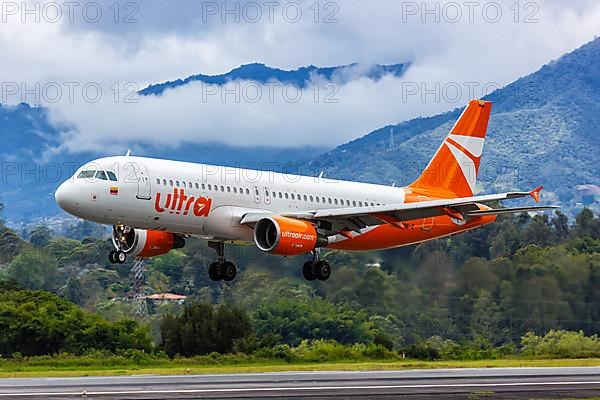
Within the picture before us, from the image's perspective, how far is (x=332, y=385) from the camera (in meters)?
41.6

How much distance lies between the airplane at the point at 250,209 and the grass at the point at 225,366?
4.52m

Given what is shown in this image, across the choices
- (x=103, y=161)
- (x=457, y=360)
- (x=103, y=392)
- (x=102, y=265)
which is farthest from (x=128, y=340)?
(x=102, y=265)

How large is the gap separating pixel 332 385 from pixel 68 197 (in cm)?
1317

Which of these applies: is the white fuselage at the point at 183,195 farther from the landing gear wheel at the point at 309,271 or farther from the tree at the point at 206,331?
the tree at the point at 206,331

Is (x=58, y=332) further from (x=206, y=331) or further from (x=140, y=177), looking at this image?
(x=140, y=177)

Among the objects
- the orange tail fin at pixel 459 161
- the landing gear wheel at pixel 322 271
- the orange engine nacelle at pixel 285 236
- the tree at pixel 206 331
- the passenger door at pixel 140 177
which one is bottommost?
the tree at pixel 206 331

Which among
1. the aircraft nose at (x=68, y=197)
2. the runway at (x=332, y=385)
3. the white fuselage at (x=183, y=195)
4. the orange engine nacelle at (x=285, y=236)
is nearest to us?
the runway at (x=332, y=385)

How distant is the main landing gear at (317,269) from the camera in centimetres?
Answer: 5434

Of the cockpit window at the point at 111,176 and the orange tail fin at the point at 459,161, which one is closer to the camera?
the cockpit window at the point at 111,176

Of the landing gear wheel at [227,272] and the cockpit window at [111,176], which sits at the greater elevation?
the cockpit window at [111,176]

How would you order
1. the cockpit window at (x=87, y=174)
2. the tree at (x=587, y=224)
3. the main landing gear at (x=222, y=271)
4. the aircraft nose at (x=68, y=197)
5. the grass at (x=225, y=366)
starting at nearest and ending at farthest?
the aircraft nose at (x=68, y=197) → the cockpit window at (x=87, y=174) → the grass at (x=225, y=366) → the main landing gear at (x=222, y=271) → the tree at (x=587, y=224)

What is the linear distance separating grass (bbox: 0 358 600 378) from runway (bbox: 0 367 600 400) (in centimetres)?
337

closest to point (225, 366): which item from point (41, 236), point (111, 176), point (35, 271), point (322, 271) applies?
point (322, 271)

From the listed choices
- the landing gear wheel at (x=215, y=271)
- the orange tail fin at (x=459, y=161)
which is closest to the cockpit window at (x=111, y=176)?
the landing gear wheel at (x=215, y=271)
